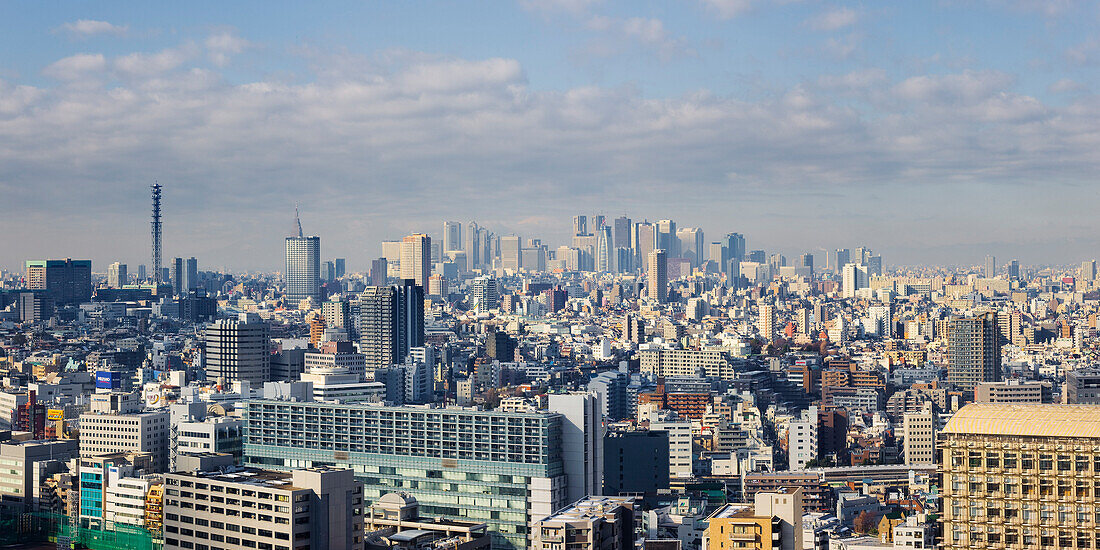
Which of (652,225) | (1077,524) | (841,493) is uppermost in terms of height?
(652,225)

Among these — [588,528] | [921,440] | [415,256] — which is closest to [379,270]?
[415,256]

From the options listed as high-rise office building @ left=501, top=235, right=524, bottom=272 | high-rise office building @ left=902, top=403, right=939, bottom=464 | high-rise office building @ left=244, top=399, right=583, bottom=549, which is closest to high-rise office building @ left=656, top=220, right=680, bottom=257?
high-rise office building @ left=501, top=235, right=524, bottom=272

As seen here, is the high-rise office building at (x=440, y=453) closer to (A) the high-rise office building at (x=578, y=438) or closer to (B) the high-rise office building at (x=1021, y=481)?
(A) the high-rise office building at (x=578, y=438)

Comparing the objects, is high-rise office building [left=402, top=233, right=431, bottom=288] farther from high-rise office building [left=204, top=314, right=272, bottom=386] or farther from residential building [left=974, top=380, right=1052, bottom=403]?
residential building [left=974, top=380, right=1052, bottom=403]

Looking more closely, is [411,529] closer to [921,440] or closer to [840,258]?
[921,440]

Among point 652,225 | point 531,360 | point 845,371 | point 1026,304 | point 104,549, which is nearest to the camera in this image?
point 104,549

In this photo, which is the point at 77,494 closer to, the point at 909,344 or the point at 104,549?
the point at 104,549

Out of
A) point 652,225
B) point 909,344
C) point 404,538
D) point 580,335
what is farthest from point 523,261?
point 404,538
